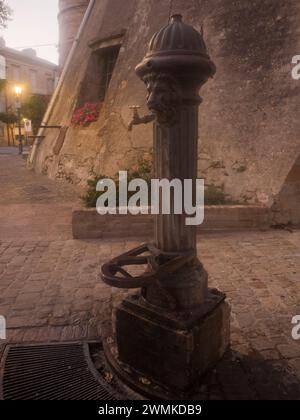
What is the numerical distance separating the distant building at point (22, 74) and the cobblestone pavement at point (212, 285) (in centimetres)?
3579

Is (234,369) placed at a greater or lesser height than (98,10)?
lesser

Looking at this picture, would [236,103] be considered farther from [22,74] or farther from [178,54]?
[22,74]

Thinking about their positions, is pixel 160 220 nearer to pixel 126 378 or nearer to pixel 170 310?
pixel 170 310

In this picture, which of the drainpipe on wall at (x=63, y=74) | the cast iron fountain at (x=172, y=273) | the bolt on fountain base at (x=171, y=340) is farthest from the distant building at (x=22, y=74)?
the bolt on fountain base at (x=171, y=340)

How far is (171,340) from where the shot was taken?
250cm

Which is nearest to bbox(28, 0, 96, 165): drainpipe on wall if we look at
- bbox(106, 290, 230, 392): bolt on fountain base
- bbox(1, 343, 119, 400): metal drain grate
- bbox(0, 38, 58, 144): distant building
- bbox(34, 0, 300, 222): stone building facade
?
Answer: bbox(34, 0, 300, 222): stone building facade

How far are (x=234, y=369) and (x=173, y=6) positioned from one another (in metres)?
8.83

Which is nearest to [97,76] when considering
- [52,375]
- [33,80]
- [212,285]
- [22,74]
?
[212,285]

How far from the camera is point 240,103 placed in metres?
7.21

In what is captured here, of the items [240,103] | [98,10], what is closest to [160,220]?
[240,103]

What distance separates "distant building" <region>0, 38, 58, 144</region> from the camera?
39.1 meters

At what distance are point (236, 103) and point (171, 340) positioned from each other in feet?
19.5

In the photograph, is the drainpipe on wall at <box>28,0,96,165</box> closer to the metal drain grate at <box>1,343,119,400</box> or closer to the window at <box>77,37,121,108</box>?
the window at <box>77,37,121,108</box>

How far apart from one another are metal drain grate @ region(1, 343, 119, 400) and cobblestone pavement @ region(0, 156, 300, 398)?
0.19 metres
